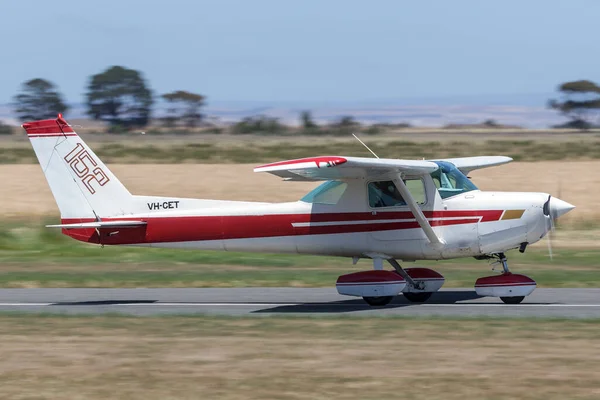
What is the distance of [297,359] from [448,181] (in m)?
5.47

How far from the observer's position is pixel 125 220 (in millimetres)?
15938

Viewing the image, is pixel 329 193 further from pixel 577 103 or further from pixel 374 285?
pixel 577 103

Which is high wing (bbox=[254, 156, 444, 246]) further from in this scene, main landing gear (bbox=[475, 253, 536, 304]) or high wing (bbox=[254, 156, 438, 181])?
main landing gear (bbox=[475, 253, 536, 304])

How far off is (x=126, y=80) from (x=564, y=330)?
141052mm

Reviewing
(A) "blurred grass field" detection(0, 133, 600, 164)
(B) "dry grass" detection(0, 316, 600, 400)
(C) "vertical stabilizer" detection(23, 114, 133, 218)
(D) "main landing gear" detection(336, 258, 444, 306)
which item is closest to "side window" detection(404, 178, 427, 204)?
(D) "main landing gear" detection(336, 258, 444, 306)

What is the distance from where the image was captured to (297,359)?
10398mm

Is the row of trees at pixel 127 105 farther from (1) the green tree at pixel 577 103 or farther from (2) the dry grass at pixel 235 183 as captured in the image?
(2) the dry grass at pixel 235 183

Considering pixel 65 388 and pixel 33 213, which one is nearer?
pixel 65 388

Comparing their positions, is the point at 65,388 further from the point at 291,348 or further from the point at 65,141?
the point at 65,141

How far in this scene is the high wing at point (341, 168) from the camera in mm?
13250

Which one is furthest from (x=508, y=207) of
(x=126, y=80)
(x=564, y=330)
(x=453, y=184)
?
(x=126, y=80)

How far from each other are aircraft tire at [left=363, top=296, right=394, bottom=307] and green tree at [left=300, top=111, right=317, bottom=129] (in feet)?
279

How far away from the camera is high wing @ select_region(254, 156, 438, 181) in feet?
43.5

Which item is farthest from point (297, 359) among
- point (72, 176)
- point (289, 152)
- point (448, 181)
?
point (289, 152)
